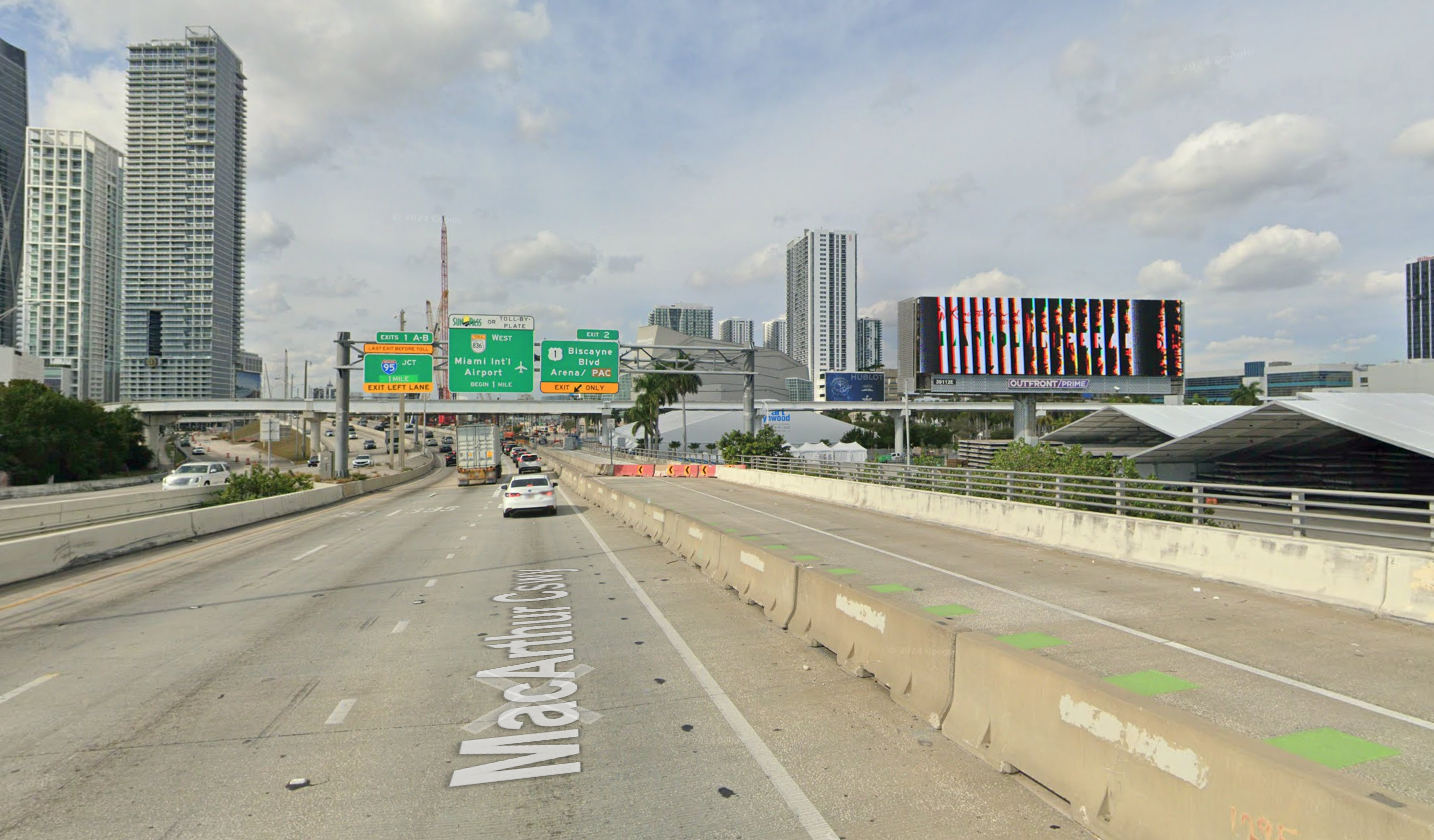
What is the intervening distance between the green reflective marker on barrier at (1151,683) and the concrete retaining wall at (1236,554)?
4.77m

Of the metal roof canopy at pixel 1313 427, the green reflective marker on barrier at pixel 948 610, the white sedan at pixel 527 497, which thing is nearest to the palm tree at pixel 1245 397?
the metal roof canopy at pixel 1313 427

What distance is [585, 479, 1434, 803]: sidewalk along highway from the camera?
6.14m

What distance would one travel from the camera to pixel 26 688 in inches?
299

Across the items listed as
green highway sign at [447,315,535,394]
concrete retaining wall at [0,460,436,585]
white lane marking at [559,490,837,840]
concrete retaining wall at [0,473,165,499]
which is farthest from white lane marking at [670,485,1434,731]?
concrete retaining wall at [0,473,165,499]

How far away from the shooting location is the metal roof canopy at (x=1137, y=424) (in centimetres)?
4047

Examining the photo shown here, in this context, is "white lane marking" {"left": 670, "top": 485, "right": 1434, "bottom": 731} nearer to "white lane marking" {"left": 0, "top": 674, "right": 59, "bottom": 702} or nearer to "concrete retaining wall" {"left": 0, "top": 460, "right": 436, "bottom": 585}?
"white lane marking" {"left": 0, "top": 674, "right": 59, "bottom": 702}

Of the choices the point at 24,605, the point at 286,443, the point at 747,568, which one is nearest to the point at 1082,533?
the point at 747,568

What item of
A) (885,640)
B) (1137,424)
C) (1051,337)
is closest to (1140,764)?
(885,640)

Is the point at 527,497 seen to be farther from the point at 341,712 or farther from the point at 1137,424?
the point at 1137,424

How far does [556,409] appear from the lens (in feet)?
325

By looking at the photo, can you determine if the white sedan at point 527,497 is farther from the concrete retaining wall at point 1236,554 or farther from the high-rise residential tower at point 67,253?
the high-rise residential tower at point 67,253

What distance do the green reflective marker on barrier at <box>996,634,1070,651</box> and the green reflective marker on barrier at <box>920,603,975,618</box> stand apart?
1144 mm

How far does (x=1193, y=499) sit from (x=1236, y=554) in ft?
12.8

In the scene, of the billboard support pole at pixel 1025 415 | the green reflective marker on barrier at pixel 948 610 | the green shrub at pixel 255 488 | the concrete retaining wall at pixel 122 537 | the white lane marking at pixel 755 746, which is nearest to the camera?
the white lane marking at pixel 755 746
